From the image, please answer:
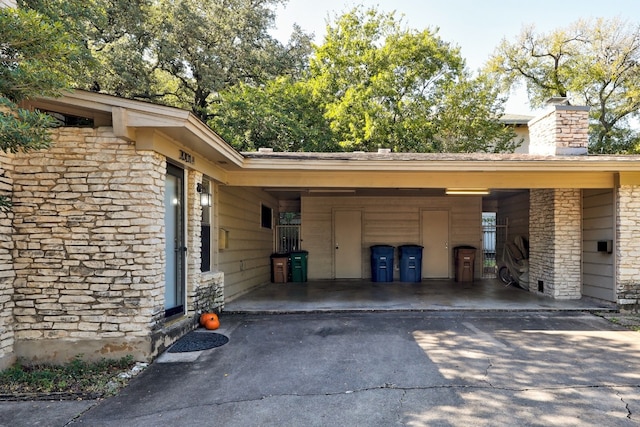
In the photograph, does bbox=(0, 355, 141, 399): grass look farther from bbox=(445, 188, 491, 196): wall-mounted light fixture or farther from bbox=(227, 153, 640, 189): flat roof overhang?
bbox=(445, 188, 491, 196): wall-mounted light fixture

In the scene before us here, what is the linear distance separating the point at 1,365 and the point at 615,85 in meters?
21.8

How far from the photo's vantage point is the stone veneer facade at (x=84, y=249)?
3887 millimetres

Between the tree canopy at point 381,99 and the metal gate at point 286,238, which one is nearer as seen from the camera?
the metal gate at point 286,238

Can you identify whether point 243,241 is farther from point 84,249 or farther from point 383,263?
point 84,249

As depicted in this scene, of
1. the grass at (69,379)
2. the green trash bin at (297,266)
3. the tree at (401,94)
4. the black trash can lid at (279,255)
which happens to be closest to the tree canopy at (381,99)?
the tree at (401,94)

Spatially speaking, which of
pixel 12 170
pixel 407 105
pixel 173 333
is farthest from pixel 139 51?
pixel 173 333

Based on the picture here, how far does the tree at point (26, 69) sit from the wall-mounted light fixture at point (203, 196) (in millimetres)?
2362

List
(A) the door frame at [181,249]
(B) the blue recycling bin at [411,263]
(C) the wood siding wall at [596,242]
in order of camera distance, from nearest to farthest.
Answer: (A) the door frame at [181,249] → (C) the wood siding wall at [596,242] → (B) the blue recycling bin at [411,263]

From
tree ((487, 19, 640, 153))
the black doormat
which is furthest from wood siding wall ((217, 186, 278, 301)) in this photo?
tree ((487, 19, 640, 153))

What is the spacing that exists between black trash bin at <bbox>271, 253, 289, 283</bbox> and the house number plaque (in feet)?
16.9

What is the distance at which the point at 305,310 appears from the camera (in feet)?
20.3

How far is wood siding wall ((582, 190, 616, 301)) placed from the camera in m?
6.35

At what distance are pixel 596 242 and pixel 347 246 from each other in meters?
5.47

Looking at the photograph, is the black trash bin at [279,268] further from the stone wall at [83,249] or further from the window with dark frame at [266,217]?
the stone wall at [83,249]
